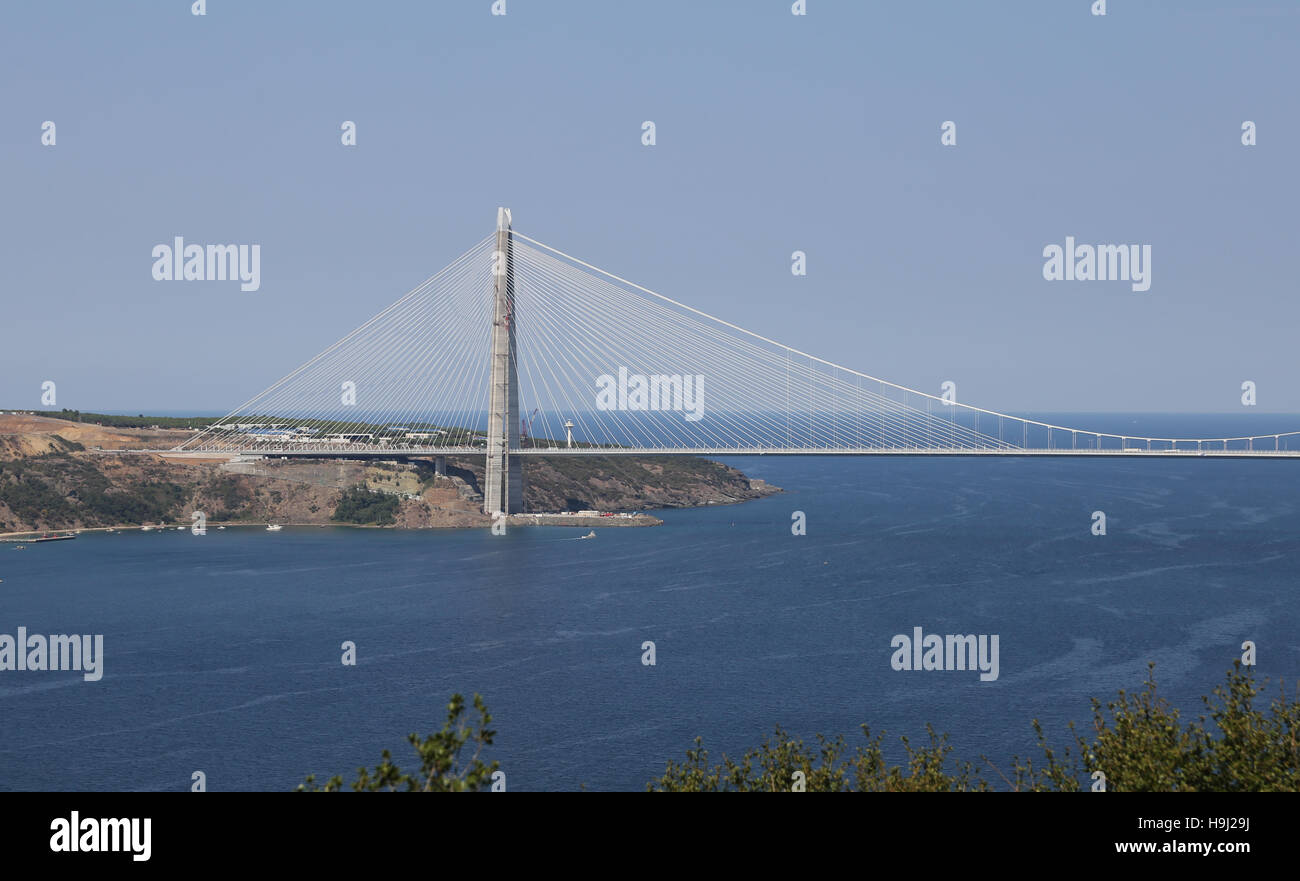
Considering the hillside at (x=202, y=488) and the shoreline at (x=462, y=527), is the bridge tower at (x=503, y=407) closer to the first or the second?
the shoreline at (x=462, y=527)

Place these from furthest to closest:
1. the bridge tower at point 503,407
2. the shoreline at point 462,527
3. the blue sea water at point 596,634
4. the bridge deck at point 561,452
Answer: the shoreline at point 462,527, the bridge tower at point 503,407, the bridge deck at point 561,452, the blue sea water at point 596,634

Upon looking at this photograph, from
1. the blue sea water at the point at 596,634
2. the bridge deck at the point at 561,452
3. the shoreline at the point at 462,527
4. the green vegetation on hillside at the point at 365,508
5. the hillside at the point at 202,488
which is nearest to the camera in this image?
the blue sea water at the point at 596,634

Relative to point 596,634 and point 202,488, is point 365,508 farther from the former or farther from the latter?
point 596,634

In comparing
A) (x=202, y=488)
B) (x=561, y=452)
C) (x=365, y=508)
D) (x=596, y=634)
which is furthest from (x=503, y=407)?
(x=596, y=634)

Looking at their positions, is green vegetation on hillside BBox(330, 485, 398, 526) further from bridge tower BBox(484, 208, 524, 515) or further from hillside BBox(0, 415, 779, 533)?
bridge tower BBox(484, 208, 524, 515)

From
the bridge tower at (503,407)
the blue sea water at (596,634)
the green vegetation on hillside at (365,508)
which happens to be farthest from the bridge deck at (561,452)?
the blue sea water at (596,634)
